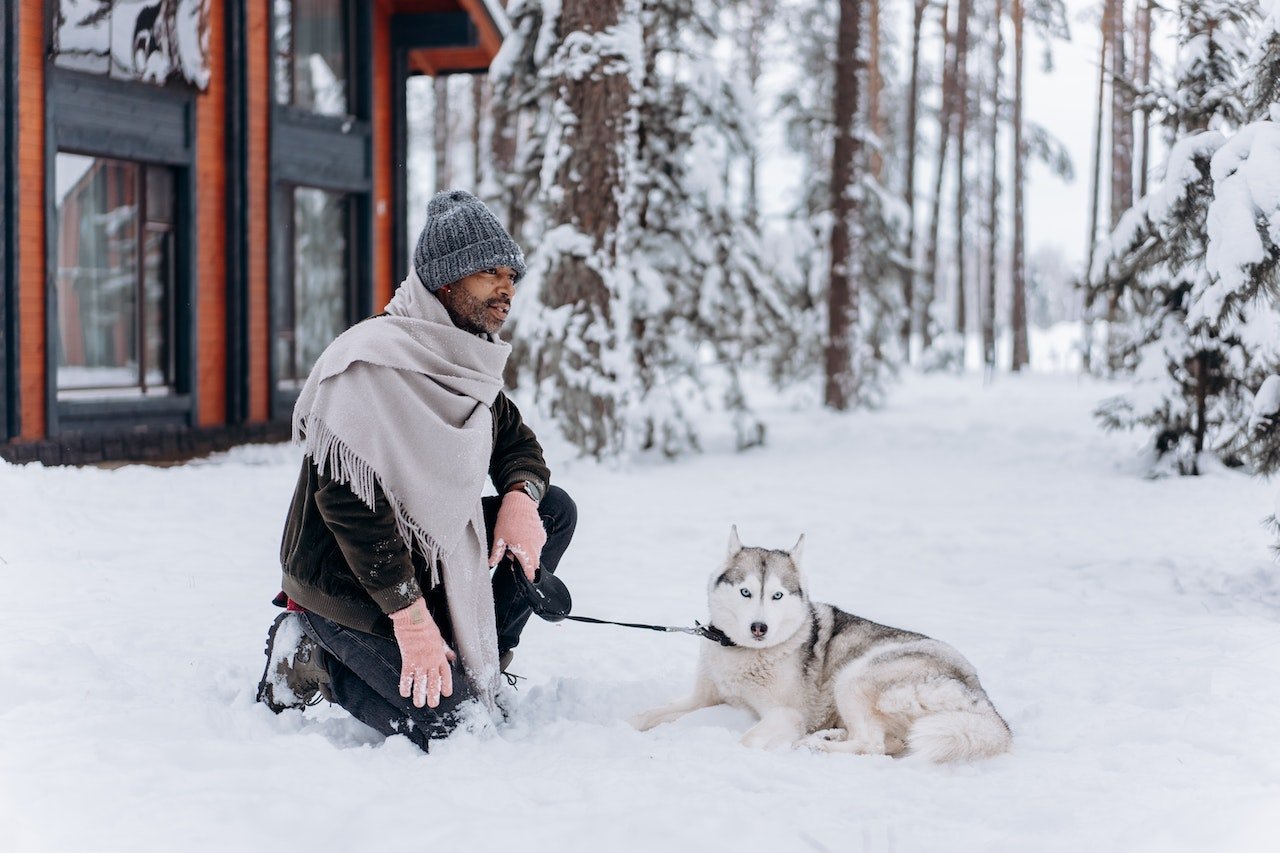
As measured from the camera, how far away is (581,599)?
20.9ft

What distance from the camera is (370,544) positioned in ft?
11.1

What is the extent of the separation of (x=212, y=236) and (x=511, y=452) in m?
9.61

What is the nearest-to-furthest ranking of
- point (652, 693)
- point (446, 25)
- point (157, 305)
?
point (652, 693), point (157, 305), point (446, 25)

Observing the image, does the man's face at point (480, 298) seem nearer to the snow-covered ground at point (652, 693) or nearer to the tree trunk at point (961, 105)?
the snow-covered ground at point (652, 693)

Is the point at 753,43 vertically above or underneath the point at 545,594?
above

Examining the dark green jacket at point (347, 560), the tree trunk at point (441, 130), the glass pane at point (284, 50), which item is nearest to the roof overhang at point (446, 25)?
the glass pane at point (284, 50)

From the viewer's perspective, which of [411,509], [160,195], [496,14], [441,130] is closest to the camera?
[411,509]

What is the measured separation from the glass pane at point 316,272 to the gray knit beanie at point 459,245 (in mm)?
10759

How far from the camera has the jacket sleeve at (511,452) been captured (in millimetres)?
4039

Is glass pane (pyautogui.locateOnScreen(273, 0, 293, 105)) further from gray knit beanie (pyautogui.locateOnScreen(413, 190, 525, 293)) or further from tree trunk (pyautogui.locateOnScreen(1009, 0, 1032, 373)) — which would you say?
tree trunk (pyautogui.locateOnScreen(1009, 0, 1032, 373))

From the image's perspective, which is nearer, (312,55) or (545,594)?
(545,594)

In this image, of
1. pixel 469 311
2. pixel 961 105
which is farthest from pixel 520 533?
pixel 961 105

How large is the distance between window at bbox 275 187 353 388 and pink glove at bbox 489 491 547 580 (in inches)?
408

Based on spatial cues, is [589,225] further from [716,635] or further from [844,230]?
[716,635]
